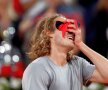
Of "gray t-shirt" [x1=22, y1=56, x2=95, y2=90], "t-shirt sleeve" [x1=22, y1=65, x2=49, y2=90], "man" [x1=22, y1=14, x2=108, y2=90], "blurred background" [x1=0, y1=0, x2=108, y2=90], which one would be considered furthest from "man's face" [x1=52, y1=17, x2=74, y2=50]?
"blurred background" [x1=0, y1=0, x2=108, y2=90]

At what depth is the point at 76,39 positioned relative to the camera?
2.42 metres

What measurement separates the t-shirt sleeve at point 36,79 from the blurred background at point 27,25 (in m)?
1.77

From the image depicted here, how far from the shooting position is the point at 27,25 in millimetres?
4703

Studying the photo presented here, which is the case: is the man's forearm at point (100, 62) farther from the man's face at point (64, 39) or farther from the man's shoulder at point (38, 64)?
the man's shoulder at point (38, 64)

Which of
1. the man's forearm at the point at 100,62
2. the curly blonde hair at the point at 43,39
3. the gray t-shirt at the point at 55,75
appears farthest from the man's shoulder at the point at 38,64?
the man's forearm at the point at 100,62

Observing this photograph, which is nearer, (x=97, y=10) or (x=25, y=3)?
(x=97, y=10)

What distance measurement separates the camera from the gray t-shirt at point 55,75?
89.1 inches

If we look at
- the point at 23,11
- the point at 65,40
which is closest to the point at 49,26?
the point at 65,40

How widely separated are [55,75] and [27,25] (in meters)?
2.42

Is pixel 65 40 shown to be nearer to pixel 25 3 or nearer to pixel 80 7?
pixel 80 7

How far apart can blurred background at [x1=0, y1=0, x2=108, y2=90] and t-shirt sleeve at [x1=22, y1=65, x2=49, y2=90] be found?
1.77 metres

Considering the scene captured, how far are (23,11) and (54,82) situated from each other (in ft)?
8.75

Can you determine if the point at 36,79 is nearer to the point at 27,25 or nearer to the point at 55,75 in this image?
the point at 55,75

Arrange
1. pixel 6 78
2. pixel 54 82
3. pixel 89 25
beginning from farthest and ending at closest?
pixel 89 25, pixel 6 78, pixel 54 82
